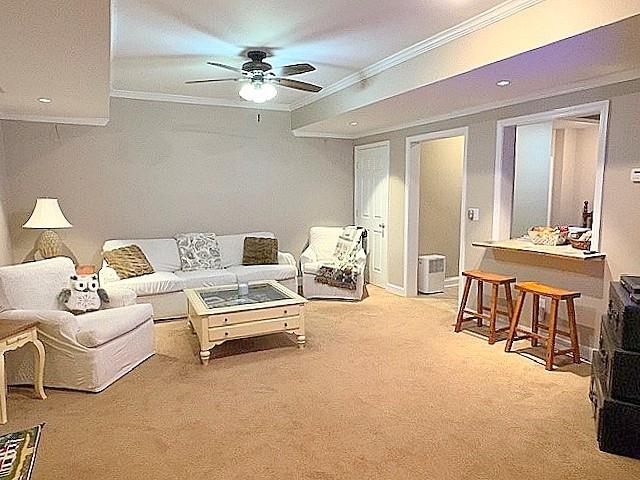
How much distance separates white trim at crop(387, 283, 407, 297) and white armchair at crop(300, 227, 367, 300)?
531 millimetres

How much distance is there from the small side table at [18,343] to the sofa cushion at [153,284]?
1.71 m

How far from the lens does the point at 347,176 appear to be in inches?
281

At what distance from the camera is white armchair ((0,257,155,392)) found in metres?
3.27

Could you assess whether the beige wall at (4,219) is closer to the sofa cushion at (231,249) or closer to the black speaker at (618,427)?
the sofa cushion at (231,249)

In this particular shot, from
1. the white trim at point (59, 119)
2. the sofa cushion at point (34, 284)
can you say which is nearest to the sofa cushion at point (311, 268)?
the sofa cushion at point (34, 284)

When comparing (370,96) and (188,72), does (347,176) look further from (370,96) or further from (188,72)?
(188,72)

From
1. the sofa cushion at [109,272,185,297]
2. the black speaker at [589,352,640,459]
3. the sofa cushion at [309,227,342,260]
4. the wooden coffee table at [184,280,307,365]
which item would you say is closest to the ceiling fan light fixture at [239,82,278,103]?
the wooden coffee table at [184,280,307,365]

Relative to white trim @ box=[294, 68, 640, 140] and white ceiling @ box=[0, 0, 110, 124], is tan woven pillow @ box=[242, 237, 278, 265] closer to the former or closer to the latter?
white trim @ box=[294, 68, 640, 140]

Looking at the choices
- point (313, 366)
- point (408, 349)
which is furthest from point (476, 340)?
point (313, 366)

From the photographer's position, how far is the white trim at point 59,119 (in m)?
5.15

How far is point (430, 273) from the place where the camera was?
20.9 ft

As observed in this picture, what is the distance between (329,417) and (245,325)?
1.26m

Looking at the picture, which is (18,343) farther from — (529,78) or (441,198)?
(441,198)

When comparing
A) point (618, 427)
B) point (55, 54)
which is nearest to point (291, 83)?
→ point (55, 54)
